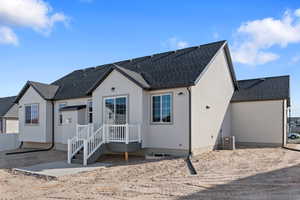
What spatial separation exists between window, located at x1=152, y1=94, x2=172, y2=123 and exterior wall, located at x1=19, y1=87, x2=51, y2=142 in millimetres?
8711

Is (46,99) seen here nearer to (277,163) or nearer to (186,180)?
(186,180)

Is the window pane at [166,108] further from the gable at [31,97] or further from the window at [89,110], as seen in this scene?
the gable at [31,97]

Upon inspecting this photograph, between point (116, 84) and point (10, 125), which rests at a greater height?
point (116, 84)

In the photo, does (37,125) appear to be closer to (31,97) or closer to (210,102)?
(31,97)

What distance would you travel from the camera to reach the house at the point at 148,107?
11.9 m

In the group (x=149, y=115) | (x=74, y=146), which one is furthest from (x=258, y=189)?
(x=74, y=146)

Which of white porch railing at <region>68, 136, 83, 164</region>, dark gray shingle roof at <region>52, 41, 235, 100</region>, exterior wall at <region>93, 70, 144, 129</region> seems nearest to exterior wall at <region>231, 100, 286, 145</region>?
dark gray shingle roof at <region>52, 41, 235, 100</region>

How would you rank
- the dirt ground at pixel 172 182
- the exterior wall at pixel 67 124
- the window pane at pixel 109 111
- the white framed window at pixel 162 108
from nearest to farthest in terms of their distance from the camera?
the dirt ground at pixel 172 182, the white framed window at pixel 162 108, the window pane at pixel 109 111, the exterior wall at pixel 67 124

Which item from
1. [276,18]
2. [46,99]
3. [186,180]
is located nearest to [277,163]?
[186,180]

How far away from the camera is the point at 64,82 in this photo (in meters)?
20.1

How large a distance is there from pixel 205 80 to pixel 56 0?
8579mm

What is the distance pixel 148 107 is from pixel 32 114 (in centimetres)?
1005

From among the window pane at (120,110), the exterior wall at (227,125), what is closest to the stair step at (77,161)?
the window pane at (120,110)

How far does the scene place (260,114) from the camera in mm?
15883
